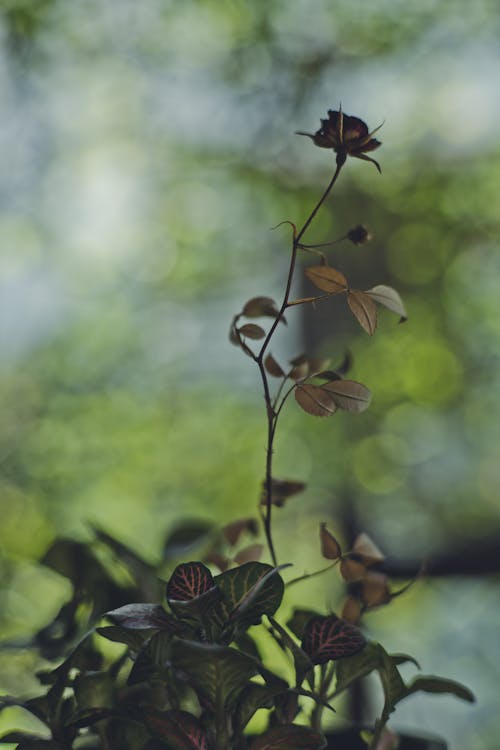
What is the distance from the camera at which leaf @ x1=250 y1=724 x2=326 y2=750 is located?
0.53m

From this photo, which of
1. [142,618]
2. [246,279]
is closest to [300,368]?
[142,618]

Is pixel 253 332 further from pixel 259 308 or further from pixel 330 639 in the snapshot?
pixel 330 639

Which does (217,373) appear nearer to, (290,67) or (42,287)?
(42,287)

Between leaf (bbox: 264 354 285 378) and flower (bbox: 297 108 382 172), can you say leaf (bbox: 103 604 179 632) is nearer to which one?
leaf (bbox: 264 354 285 378)

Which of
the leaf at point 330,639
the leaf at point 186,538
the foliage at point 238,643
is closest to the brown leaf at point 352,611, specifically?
the foliage at point 238,643

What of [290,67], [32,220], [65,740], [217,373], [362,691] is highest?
[290,67]

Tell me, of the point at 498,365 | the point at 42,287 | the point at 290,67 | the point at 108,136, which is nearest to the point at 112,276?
the point at 42,287

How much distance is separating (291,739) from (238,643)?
0.15m

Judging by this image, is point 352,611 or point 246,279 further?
point 246,279

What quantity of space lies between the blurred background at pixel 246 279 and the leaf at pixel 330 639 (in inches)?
Result: 38.8

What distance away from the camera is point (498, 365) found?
1.54 m

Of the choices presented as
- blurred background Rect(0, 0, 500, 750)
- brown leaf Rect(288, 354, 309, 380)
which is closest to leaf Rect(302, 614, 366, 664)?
brown leaf Rect(288, 354, 309, 380)

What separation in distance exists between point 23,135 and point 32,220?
17 centimetres

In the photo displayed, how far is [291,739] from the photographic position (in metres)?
0.53
